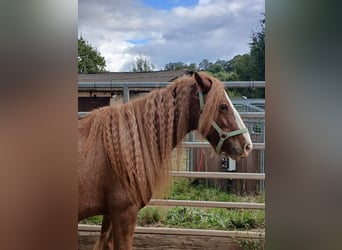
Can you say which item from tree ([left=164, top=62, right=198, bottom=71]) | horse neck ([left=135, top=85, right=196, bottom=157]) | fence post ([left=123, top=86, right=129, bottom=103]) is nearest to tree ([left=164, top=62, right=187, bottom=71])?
tree ([left=164, top=62, right=198, bottom=71])

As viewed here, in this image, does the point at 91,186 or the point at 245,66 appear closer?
the point at 245,66

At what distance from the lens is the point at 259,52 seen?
7.39ft

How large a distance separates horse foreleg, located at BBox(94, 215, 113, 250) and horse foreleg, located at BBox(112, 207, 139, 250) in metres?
0.03

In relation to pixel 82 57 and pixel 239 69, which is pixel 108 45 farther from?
pixel 239 69

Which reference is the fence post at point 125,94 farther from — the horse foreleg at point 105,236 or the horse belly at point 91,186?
the horse foreleg at point 105,236

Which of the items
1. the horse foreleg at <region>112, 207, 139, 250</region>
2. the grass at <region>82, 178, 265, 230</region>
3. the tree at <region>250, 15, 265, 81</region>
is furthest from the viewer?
the horse foreleg at <region>112, 207, 139, 250</region>

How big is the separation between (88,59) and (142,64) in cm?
33

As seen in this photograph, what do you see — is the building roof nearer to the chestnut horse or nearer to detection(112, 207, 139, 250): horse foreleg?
the chestnut horse

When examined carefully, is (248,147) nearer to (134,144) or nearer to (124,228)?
(134,144)

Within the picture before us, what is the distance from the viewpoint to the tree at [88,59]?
2490 millimetres

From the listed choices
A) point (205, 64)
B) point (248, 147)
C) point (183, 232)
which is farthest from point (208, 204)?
point (205, 64)

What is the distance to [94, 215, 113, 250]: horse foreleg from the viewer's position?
2.48 metres

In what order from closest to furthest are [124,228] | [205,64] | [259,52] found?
1. [259,52]
2. [205,64]
3. [124,228]
